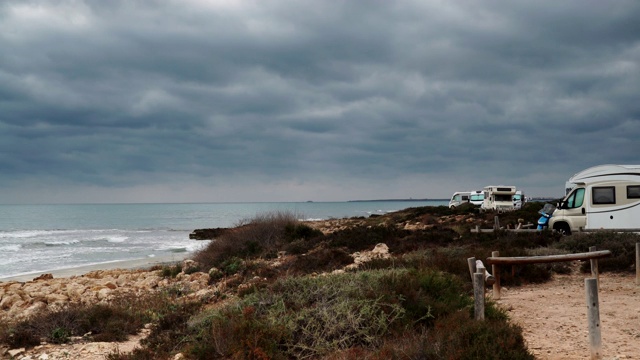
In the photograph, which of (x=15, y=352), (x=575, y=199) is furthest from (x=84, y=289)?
(x=575, y=199)

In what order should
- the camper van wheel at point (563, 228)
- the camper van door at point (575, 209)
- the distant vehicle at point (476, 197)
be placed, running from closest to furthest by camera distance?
the camper van door at point (575, 209)
the camper van wheel at point (563, 228)
the distant vehicle at point (476, 197)

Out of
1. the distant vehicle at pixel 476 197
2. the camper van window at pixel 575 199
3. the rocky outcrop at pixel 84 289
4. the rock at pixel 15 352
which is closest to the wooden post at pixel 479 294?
the rock at pixel 15 352

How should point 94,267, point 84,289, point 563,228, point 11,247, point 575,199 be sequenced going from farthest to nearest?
point 11,247 < point 94,267 < point 563,228 < point 575,199 < point 84,289

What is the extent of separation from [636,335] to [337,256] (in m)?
10.1

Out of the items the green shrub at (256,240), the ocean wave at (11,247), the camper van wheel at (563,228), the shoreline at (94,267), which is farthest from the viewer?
the ocean wave at (11,247)

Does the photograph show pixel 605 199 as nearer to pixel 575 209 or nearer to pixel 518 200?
pixel 575 209

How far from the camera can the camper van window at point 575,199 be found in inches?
758

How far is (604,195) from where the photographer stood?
18.6m

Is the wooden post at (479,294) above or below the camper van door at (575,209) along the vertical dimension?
below

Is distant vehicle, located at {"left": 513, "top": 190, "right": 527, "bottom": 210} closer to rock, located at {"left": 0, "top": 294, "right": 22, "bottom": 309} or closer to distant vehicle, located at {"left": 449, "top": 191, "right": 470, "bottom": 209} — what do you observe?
distant vehicle, located at {"left": 449, "top": 191, "right": 470, "bottom": 209}

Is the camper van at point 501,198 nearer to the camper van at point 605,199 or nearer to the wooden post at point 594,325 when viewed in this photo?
the camper van at point 605,199

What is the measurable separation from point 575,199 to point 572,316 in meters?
12.6

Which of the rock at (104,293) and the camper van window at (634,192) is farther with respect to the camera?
the camper van window at (634,192)

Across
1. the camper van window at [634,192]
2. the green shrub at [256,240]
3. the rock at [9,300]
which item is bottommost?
the rock at [9,300]
